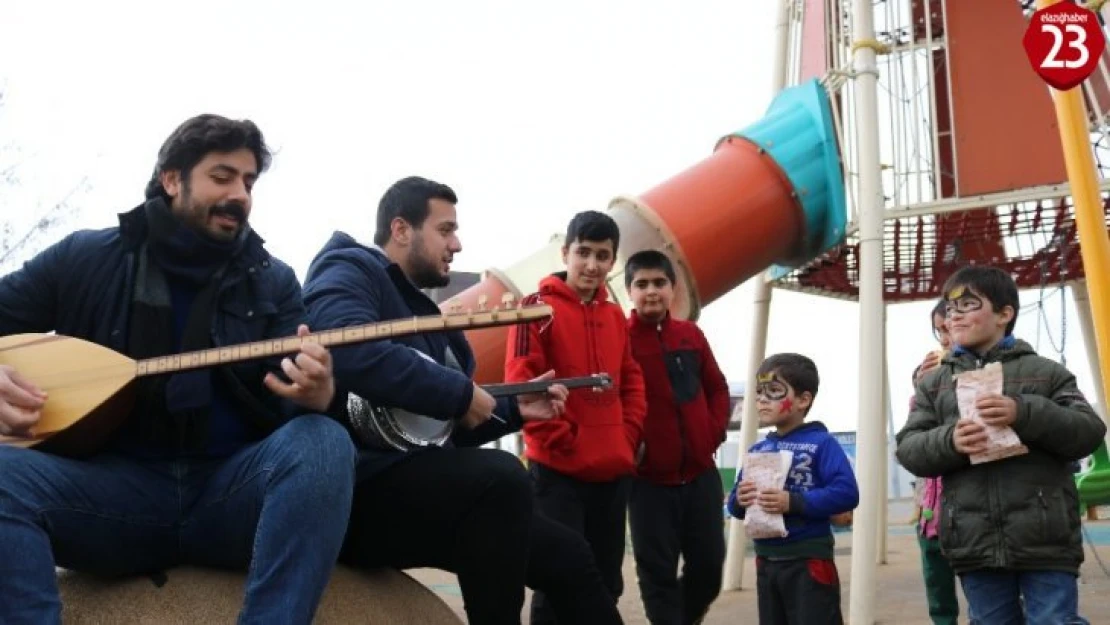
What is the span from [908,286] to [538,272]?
3.04m

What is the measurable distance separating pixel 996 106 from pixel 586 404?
3.81 m

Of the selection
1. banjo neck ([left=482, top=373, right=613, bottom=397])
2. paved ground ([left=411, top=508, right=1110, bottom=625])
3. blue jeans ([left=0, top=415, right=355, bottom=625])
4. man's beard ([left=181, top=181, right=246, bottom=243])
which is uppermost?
man's beard ([left=181, top=181, right=246, bottom=243])

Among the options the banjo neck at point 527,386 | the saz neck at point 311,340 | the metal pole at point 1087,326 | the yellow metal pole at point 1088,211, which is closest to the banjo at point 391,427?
the banjo neck at point 527,386

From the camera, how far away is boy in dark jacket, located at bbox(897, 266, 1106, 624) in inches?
160

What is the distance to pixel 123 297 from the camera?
3.13 meters

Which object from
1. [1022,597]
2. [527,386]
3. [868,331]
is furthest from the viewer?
[868,331]

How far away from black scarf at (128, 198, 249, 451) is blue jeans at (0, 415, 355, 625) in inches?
4.2

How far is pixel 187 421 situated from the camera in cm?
299

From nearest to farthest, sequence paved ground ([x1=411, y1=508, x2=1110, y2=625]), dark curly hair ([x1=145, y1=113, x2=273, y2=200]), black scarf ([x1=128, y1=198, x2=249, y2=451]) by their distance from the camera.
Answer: black scarf ([x1=128, y1=198, x2=249, y2=451]) < dark curly hair ([x1=145, y1=113, x2=273, y2=200]) < paved ground ([x1=411, y1=508, x2=1110, y2=625])

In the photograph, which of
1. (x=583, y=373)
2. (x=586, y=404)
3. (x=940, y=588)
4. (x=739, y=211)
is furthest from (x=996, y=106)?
(x=586, y=404)

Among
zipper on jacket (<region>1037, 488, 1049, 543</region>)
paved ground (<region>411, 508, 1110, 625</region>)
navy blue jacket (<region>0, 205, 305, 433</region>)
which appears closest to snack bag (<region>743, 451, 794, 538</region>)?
zipper on jacket (<region>1037, 488, 1049, 543</region>)

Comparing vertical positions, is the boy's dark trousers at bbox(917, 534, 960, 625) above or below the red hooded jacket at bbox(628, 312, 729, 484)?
below

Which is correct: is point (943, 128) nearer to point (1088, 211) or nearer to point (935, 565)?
point (935, 565)

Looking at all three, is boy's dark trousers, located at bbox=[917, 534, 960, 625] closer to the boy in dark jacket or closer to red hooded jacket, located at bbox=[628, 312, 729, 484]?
red hooded jacket, located at bbox=[628, 312, 729, 484]
